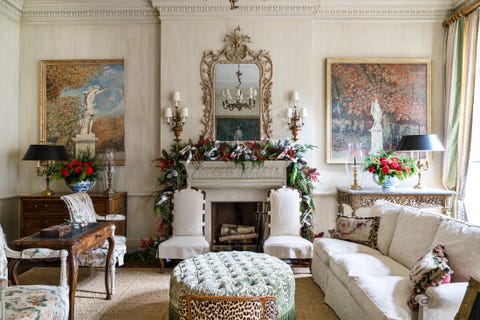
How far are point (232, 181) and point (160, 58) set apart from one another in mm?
2136

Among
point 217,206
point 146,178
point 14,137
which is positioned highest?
point 14,137

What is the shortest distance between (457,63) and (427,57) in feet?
1.52

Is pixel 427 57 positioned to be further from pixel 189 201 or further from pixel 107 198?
pixel 107 198

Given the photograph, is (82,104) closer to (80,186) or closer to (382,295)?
(80,186)

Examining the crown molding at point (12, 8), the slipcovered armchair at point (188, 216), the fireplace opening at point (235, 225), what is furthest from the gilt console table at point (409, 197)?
the crown molding at point (12, 8)

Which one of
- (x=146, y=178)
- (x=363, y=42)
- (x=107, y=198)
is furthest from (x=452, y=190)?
(x=107, y=198)

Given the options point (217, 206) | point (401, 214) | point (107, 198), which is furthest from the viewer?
point (217, 206)

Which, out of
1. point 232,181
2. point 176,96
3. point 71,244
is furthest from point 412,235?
point 176,96

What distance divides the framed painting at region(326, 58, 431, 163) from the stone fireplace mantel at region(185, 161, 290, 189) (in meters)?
0.90

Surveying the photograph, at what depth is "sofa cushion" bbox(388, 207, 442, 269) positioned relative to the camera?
10.7 feet

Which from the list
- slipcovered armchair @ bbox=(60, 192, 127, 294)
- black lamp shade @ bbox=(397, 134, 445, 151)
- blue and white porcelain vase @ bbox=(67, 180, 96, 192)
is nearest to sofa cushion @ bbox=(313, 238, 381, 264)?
black lamp shade @ bbox=(397, 134, 445, 151)

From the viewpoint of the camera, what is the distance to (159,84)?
5.78m

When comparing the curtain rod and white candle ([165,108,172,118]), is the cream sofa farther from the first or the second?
the curtain rod

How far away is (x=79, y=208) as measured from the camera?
4141 millimetres
